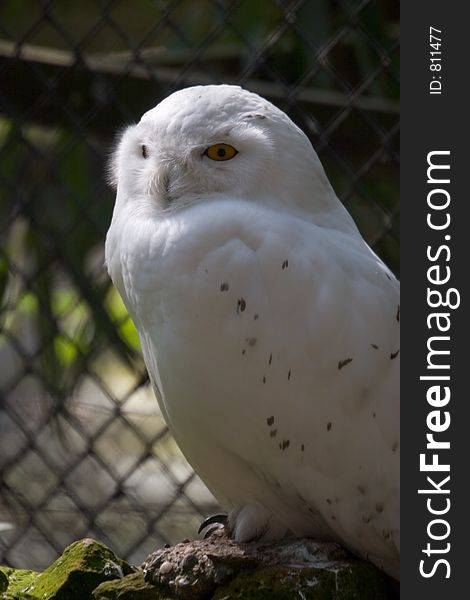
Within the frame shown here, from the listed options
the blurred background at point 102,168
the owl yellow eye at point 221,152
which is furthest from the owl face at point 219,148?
the blurred background at point 102,168

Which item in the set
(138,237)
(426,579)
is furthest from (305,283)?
(426,579)

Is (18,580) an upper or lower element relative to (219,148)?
lower

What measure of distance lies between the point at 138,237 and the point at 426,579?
0.60 m

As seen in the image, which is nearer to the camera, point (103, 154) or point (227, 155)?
point (227, 155)

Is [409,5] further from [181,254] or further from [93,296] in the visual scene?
[93,296]

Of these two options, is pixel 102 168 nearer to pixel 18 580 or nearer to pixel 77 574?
pixel 18 580

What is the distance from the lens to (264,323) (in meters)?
1.52

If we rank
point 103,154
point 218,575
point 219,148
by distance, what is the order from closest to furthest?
point 218,575
point 219,148
point 103,154

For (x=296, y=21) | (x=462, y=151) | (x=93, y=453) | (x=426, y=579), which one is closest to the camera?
(x=426, y=579)

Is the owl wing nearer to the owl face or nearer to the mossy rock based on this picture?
the owl face

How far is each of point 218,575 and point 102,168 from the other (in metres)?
1.52

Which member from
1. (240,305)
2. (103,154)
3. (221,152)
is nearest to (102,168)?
(103,154)

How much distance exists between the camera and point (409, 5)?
66.1 inches

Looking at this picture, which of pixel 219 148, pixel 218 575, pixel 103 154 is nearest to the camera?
pixel 218 575
